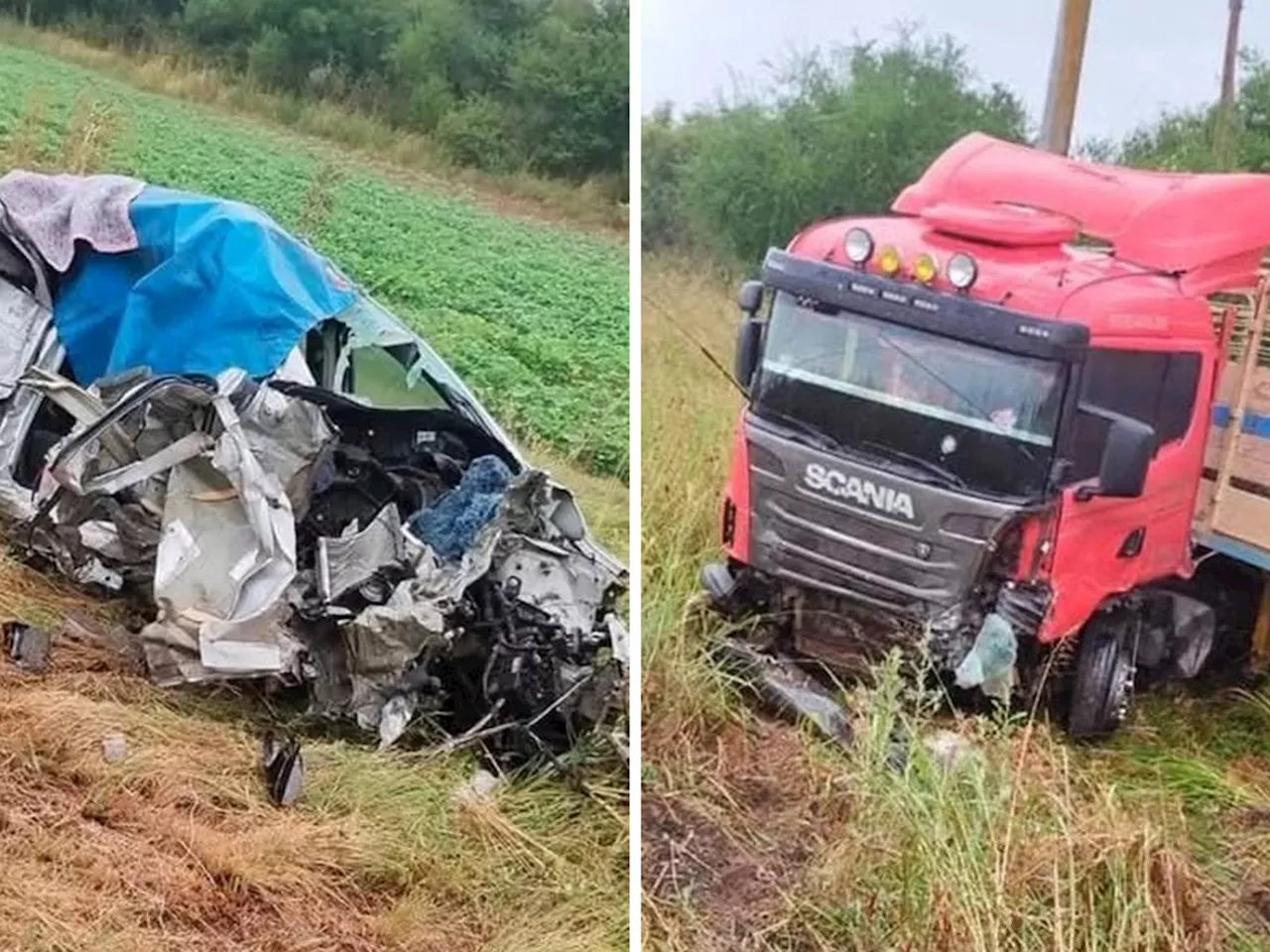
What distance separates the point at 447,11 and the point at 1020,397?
1137mm

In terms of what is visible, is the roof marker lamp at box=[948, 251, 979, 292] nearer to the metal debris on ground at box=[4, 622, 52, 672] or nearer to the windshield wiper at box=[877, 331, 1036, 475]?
the windshield wiper at box=[877, 331, 1036, 475]

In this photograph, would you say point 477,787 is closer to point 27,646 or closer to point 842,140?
point 27,646

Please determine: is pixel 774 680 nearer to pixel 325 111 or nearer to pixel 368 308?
pixel 368 308

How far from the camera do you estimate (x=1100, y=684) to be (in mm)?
2617

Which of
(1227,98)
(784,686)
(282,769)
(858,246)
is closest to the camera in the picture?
(1227,98)

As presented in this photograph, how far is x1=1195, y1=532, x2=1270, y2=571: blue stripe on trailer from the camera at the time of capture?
2564mm

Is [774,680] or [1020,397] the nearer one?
[1020,397]

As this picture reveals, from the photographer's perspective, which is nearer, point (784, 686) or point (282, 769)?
point (784, 686)

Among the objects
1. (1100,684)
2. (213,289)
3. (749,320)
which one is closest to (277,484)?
(213,289)

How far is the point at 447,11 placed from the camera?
9.36 ft

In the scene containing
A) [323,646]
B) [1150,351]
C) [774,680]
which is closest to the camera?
[1150,351]

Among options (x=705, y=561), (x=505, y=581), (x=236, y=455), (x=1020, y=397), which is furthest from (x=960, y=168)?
(x=236, y=455)

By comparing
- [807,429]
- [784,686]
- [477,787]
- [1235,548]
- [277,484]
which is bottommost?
[477,787]

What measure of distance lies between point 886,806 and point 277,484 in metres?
1.14
